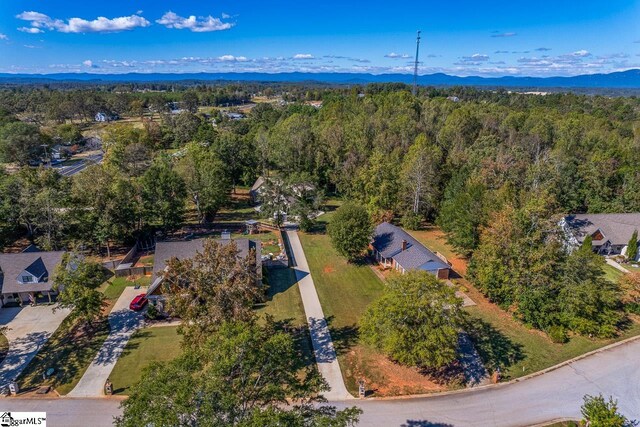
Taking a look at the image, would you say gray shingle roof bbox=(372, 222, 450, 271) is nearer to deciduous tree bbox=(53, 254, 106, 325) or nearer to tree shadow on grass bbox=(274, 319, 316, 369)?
tree shadow on grass bbox=(274, 319, 316, 369)

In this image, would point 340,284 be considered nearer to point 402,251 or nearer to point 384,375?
point 402,251

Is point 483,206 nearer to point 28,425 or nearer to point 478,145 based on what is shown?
point 478,145

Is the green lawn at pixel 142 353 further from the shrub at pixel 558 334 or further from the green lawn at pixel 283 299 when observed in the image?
the shrub at pixel 558 334

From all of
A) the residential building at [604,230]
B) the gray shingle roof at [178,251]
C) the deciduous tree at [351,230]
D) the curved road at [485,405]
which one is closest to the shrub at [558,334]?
the curved road at [485,405]

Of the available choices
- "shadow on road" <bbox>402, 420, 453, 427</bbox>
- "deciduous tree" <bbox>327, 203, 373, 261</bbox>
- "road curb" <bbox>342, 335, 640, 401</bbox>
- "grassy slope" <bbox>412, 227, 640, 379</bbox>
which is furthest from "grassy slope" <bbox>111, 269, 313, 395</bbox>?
"grassy slope" <bbox>412, 227, 640, 379</bbox>

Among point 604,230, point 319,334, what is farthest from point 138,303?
point 604,230

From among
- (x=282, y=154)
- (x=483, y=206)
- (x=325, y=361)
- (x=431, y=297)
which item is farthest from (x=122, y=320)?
(x=282, y=154)

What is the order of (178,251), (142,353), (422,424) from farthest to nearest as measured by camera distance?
(178,251) < (142,353) < (422,424)
